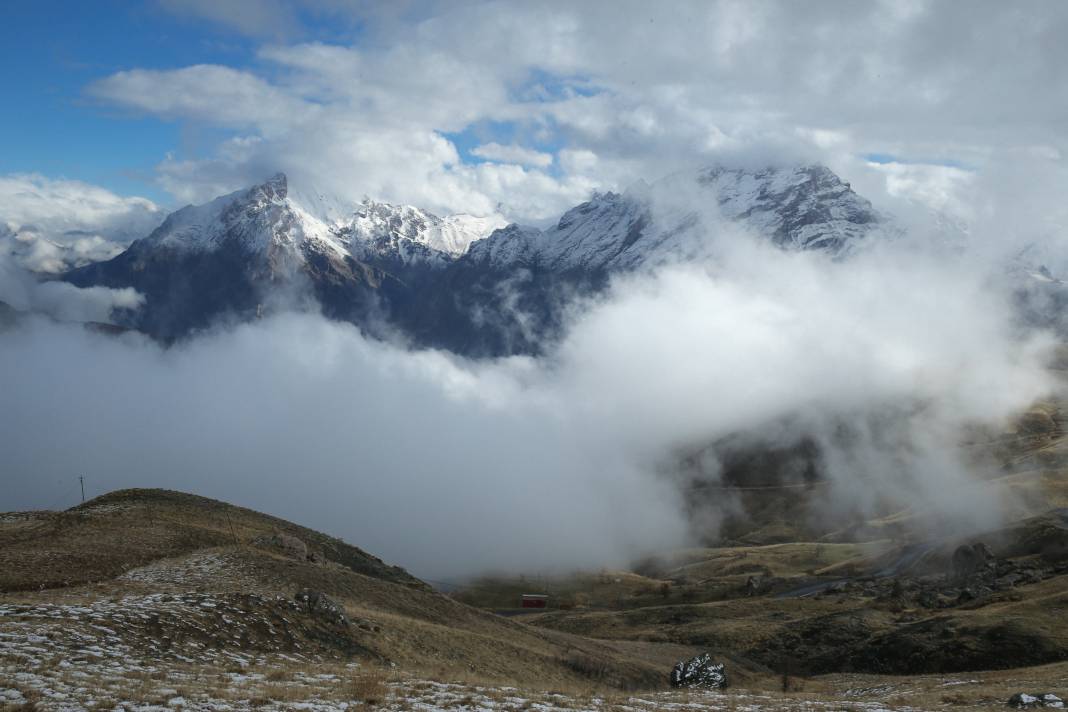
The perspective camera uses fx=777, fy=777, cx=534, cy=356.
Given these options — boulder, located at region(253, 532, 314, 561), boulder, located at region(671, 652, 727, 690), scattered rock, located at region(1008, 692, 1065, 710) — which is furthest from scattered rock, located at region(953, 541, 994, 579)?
boulder, located at region(253, 532, 314, 561)

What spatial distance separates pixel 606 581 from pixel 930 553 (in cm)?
7128

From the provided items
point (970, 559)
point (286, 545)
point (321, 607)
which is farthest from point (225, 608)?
point (970, 559)

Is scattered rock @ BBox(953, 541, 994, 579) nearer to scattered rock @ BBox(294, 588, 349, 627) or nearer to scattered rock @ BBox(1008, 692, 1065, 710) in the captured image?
scattered rock @ BBox(1008, 692, 1065, 710)

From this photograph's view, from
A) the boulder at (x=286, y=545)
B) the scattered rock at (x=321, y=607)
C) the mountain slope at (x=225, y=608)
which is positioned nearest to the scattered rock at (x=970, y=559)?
the mountain slope at (x=225, y=608)

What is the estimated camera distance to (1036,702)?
114 ft

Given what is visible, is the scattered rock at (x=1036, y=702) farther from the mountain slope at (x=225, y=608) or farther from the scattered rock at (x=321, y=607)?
the scattered rock at (x=321, y=607)

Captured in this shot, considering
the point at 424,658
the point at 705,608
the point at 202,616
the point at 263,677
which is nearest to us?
the point at 263,677

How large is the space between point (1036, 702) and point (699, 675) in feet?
79.7

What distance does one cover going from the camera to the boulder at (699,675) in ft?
178

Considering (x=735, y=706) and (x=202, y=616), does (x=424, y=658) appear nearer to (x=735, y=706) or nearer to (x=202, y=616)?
(x=202, y=616)

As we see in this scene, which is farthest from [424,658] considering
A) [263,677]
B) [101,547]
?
[101,547]

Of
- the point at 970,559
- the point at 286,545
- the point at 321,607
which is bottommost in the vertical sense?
the point at 321,607

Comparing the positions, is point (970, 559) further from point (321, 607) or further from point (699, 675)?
point (321, 607)

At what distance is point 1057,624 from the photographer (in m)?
71.7
